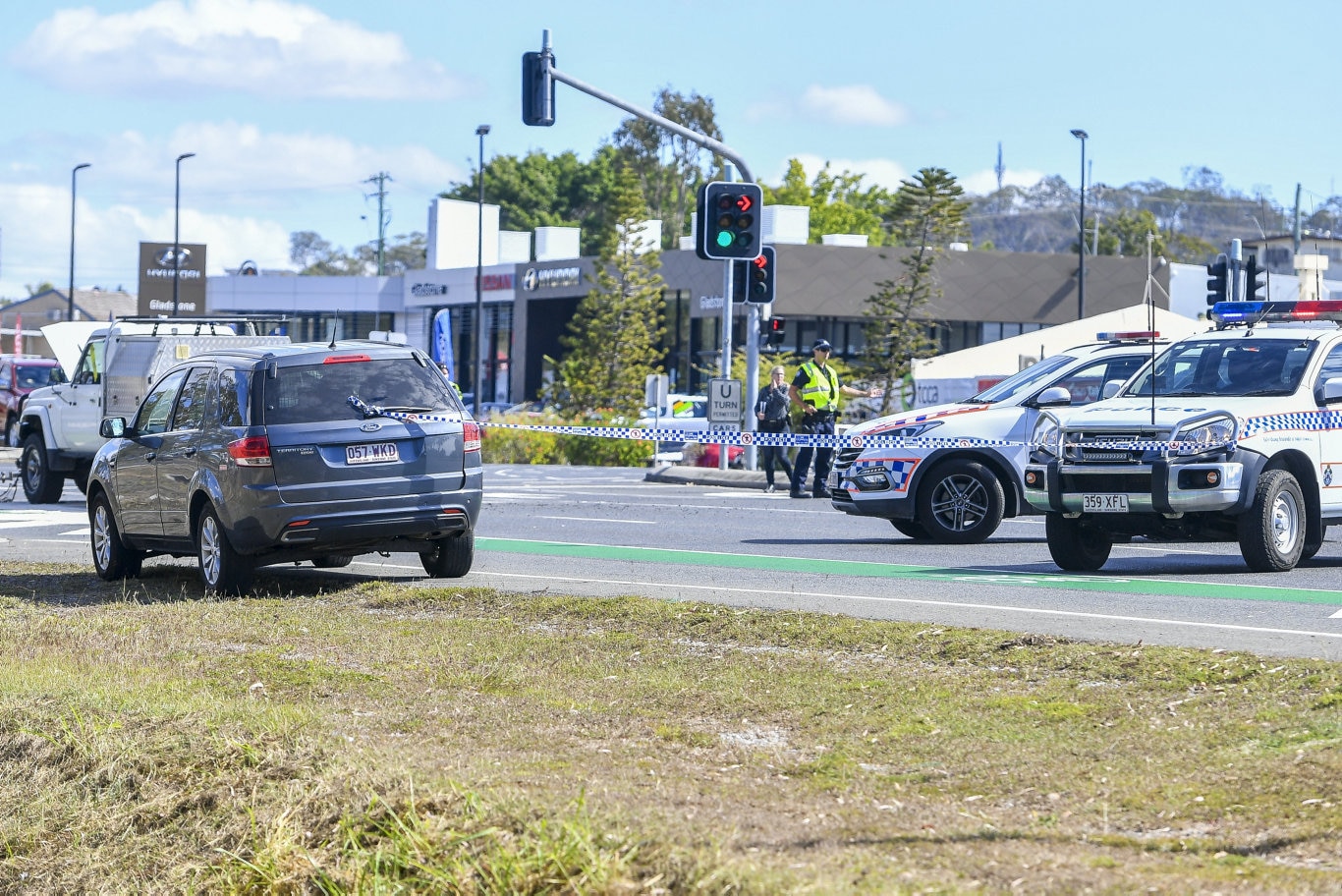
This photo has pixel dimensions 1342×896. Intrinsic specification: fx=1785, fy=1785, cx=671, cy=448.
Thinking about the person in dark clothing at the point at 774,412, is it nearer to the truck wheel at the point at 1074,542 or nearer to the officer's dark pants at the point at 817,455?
the officer's dark pants at the point at 817,455

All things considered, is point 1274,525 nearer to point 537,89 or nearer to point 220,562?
point 220,562

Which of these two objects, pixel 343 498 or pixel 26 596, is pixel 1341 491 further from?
pixel 26 596

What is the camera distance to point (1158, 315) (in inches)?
1734

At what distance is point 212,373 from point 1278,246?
3683 inches

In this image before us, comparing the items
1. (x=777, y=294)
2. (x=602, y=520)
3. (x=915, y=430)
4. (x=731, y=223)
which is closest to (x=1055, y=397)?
(x=915, y=430)

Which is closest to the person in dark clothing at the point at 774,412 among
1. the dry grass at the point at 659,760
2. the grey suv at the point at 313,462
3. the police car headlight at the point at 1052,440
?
the police car headlight at the point at 1052,440

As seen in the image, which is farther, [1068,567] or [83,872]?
[1068,567]

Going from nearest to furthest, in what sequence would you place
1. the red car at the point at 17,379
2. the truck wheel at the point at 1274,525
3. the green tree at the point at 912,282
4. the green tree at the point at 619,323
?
the truck wheel at the point at 1274,525, the red car at the point at 17,379, the green tree at the point at 912,282, the green tree at the point at 619,323

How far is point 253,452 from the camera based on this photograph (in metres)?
11.7

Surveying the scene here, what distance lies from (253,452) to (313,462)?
1.28ft

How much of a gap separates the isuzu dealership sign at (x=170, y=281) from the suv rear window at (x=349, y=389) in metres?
72.4

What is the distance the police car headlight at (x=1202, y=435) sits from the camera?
41.1 feet

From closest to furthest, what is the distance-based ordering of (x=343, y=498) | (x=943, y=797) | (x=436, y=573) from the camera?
(x=943, y=797) → (x=343, y=498) → (x=436, y=573)

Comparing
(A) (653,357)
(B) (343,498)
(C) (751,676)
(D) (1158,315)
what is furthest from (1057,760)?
(A) (653,357)
